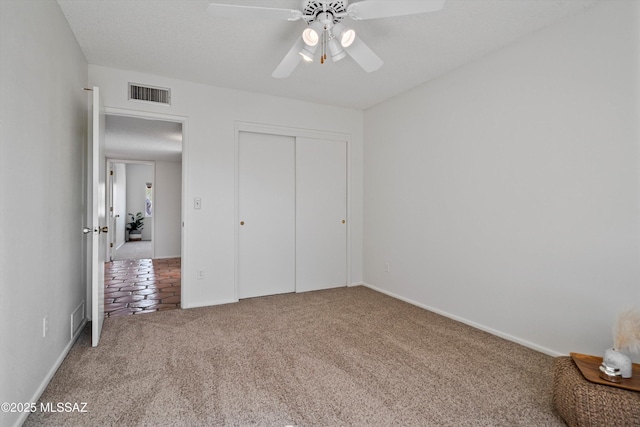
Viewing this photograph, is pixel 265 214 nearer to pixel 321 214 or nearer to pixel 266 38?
pixel 321 214

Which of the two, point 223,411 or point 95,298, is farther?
point 95,298

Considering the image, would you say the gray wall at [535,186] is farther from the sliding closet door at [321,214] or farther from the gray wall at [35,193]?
the gray wall at [35,193]

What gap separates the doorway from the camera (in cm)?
398

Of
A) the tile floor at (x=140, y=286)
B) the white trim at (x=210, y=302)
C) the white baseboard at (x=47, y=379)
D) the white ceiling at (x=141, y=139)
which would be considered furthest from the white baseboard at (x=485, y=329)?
the white ceiling at (x=141, y=139)

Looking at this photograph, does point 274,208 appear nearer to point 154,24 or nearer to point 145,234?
point 154,24

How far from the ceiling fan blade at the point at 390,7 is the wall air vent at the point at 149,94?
2.34 m

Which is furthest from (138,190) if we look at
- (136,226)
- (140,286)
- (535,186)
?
(535,186)

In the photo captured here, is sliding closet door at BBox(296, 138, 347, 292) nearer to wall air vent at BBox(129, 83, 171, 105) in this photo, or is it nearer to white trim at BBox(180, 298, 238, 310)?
white trim at BBox(180, 298, 238, 310)

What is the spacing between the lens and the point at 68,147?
2.32 meters

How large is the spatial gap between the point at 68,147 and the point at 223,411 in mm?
2120

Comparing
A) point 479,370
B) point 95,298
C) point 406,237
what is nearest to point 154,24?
point 95,298

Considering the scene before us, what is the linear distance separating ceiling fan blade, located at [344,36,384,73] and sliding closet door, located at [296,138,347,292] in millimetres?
1946

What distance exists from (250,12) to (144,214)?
1080 centimetres

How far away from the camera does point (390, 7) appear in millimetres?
1649
